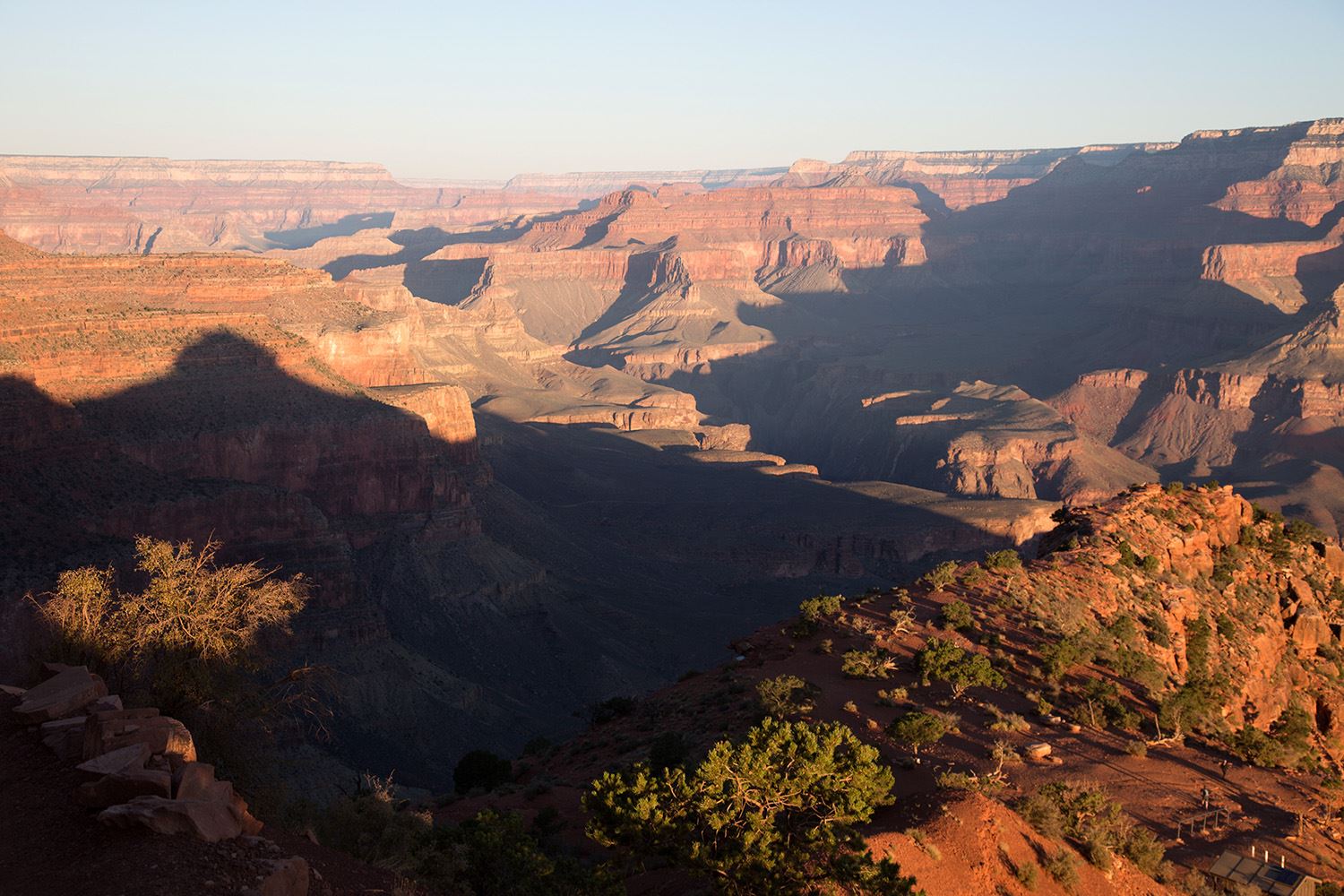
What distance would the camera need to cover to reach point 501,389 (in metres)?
147

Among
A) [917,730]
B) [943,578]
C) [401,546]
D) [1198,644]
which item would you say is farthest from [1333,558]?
[401,546]

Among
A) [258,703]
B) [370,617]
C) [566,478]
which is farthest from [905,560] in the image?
[258,703]

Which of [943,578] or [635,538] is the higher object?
[943,578]

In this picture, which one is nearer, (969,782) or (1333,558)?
(969,782)

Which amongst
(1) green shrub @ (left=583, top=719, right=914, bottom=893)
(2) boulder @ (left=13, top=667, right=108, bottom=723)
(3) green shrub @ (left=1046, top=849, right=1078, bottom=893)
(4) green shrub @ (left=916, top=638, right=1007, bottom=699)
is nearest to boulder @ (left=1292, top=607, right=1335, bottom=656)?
(4) green shrub @ (left=916, top=638, right=1007, bottom=699)

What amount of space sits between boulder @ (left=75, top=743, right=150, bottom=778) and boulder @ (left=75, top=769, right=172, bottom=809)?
0.28 meters

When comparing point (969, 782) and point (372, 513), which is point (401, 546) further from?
point (969, 782)

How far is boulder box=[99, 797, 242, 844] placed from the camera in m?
14.7

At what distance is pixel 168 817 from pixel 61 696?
523cm

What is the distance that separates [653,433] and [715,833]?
122754mm

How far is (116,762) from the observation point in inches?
631

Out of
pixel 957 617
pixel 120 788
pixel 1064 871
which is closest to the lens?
pixel 120 788

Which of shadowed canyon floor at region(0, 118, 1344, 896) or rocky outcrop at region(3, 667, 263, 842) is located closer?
rocky outcrop at region(3, 667, 263, 842)

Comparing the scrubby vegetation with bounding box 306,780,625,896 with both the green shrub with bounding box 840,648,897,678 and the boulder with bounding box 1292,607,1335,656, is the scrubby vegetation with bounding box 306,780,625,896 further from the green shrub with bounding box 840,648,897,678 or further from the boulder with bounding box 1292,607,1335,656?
the boulder with bounding box 1292,607,1335,656
